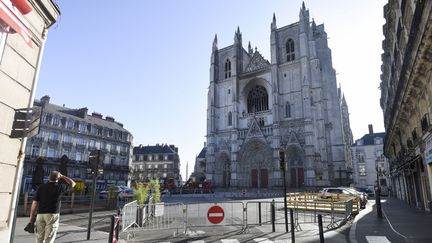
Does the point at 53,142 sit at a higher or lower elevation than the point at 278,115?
lower

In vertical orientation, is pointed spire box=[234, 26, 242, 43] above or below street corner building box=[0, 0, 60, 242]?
above

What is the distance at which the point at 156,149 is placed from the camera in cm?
7412

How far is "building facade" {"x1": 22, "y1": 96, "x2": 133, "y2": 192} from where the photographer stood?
38125mm

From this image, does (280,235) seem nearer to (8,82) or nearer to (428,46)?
(428,46)

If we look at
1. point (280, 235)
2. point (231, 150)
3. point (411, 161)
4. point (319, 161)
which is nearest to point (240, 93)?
point (231, 150)

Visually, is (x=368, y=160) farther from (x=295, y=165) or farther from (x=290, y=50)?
(x=290, y=50)

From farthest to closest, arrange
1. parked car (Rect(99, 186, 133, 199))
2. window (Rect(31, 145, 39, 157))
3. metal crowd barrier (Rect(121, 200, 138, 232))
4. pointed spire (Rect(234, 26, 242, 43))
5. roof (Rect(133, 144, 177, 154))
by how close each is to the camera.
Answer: roof (Rect(133, 144, 177, 154)), pointed spire (Rect(234, 26, 242, 43)), window (Rect(31, 145, 39, 157)), parked car (Rect(99, 186, 133, 199)), metal crowd barrier (Rect(121, 200, 138, 232))

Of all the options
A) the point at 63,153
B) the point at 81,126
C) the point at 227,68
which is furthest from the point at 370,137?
the point at 63,153

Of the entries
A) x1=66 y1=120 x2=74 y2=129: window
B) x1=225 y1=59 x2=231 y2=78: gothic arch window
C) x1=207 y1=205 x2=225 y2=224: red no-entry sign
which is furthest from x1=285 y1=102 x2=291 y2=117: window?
x1=207 y1=205 x2=225 y2=224: red no-entry sign

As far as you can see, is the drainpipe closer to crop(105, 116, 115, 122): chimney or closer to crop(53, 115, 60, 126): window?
crop(53, 115, 60, 126): window

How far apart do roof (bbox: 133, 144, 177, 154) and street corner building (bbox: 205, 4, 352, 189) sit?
27507 millimetres

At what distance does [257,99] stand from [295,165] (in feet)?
45.2

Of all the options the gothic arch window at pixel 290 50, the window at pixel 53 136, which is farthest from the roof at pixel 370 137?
the window at pixel 53 136

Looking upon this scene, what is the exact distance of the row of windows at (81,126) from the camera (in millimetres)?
40125
